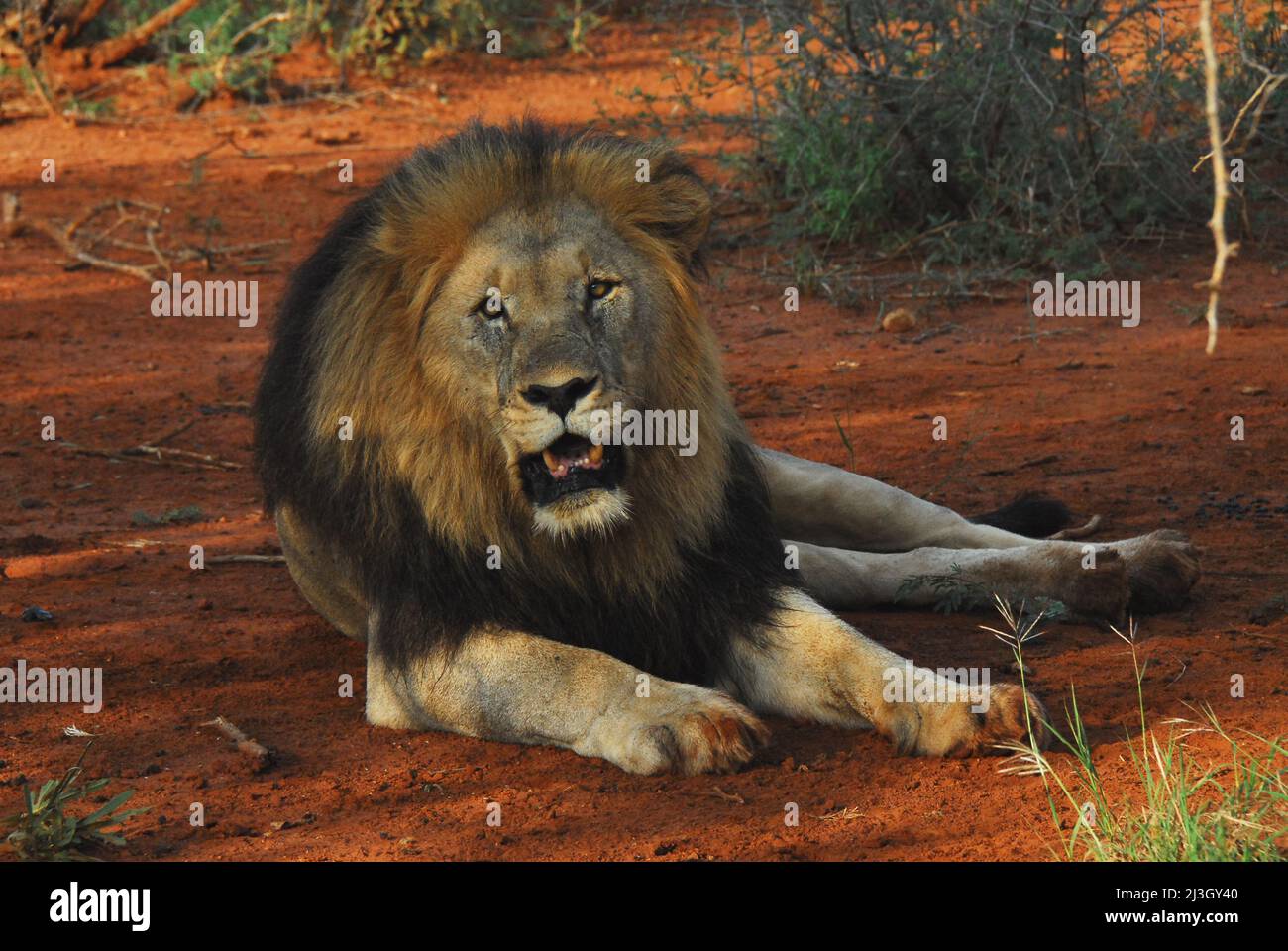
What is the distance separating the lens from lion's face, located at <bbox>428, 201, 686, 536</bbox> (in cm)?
425

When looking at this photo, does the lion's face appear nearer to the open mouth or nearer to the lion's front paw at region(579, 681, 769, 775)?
the open mouth

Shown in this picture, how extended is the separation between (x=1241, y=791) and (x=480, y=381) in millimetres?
2054

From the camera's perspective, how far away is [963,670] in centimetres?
484

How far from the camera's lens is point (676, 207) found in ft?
15.5

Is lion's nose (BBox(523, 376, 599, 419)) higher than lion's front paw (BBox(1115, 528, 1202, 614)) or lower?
higher

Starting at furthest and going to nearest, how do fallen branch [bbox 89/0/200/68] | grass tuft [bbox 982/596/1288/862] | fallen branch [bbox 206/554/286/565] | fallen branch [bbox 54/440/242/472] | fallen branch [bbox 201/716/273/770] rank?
fallen branch [bbox 89/0/200/68] → fallen branch [bbox 54/440/242/472] → fallen branch [bbox 206/554/286/565] → fallen branch [bbox 201/716/273/770] → grass tuft [bbox 982/596/1288/862]

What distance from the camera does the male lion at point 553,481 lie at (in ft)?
14.1

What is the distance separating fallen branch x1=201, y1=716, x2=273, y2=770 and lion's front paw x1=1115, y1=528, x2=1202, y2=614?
257cm

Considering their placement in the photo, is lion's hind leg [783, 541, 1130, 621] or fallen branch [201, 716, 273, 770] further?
lion's hind leg [783, 541, 1130, 621]

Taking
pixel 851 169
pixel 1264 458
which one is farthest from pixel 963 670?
pixel 851 169

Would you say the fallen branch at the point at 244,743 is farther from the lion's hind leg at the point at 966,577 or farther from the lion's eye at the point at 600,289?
the lion's hind leg at the point at 966,577

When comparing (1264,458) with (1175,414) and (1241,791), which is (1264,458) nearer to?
(1175,414)

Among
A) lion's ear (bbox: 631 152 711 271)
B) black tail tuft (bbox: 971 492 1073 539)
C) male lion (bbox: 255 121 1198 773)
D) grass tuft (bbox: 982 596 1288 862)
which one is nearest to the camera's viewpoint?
grass tuft (bbox: 982 596 1288 862)

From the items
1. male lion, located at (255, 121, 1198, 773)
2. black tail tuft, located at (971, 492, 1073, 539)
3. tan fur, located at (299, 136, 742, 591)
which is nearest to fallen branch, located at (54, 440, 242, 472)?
male lion, located at (255, 121, 1198, 773)
